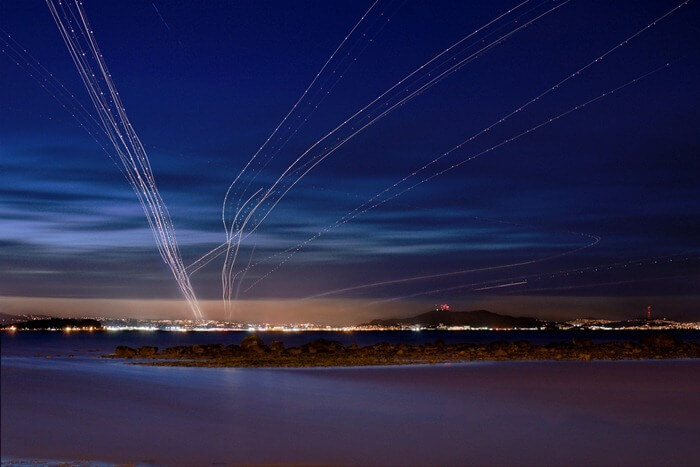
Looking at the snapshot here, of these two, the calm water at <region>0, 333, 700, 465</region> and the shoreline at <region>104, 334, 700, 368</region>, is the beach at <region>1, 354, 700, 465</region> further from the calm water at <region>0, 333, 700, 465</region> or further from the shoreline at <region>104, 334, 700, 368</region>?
the shoreline at <region>104, 334, 700, 368</region>

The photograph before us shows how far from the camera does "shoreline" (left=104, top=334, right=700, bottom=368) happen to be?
51.7 m

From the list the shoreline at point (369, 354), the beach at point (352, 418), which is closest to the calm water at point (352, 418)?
the beach at point (352, 418)

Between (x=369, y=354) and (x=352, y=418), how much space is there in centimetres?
3505

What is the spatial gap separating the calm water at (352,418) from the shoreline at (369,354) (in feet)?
34.6

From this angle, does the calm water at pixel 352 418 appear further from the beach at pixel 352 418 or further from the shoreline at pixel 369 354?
the shoreline at pixel 369 354

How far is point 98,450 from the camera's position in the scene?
715 inches

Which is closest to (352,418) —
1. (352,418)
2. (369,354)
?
(352,418)

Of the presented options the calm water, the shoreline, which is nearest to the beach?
the calm water

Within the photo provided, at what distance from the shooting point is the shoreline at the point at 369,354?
5169 cm

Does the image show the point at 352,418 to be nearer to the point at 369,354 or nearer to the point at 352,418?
the point at 352,418

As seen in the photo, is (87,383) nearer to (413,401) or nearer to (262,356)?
(413,401)

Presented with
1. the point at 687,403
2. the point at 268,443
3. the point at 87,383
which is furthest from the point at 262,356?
the point at 268,443

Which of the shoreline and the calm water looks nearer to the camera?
the calm water

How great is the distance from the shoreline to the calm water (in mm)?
10560
